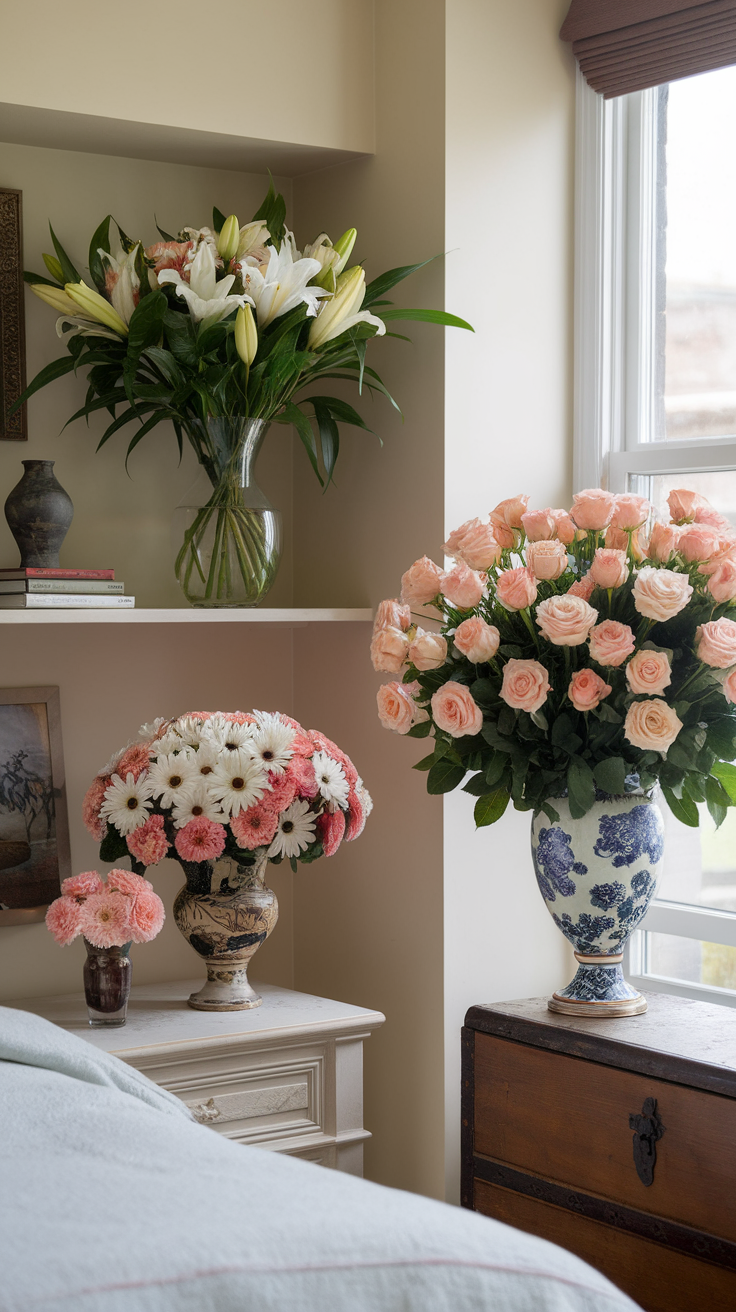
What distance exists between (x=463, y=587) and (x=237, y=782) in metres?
0.50

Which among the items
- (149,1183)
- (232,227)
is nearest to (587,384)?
(232,227)

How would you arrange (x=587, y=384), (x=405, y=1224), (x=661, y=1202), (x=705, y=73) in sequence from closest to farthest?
(x=405, y=1224) → (x=661, y=1202) → (x=705, y=73) → (x=587, y=384)

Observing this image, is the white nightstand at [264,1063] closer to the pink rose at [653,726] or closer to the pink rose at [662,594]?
the pink rose at [653,726]

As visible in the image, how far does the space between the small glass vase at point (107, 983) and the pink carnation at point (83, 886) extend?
7 centimetres

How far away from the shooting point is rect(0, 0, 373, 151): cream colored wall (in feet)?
7.02

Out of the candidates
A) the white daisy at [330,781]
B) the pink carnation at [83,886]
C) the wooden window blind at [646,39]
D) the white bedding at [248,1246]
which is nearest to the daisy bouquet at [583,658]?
the white daisy at [330,781]

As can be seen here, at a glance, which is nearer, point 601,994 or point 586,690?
point 586,690

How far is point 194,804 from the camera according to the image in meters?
2.04

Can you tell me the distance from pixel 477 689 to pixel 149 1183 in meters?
1.13

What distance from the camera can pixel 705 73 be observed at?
7.43 feet

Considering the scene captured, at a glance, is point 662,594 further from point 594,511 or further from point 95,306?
point 95,306

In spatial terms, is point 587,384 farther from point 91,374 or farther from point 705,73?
point 91,374

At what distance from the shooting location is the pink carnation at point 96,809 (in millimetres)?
2113

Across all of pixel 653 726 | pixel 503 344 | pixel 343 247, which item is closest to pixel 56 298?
pixel 343 247
